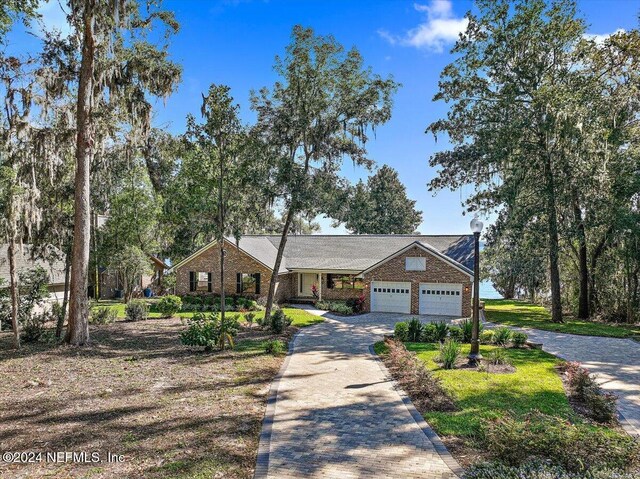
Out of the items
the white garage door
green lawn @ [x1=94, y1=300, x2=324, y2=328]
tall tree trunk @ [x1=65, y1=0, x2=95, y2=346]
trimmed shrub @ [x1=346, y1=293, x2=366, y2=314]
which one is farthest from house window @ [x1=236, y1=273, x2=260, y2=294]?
tall tree trunk @ [x1=65, y1=0, x2=95, y2=346]

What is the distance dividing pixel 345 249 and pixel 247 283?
7.58m

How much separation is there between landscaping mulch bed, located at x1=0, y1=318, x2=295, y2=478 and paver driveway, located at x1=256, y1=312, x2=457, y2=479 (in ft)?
1.43

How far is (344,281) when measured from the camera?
2848 centimetres

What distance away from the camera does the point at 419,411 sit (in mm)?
8305

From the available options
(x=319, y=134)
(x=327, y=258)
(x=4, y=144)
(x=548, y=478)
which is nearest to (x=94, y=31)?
(x=4, y=144)

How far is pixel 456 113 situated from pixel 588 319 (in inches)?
584

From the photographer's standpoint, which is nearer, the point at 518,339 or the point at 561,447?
the point at 561,447

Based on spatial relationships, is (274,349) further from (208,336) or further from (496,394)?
(496,394)

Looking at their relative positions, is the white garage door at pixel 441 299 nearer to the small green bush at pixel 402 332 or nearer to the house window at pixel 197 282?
the small green bush at pixel 402 332

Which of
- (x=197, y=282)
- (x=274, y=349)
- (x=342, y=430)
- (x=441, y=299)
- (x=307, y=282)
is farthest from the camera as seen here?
(x=307, y=282)

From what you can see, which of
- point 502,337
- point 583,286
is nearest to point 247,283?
point 502,337

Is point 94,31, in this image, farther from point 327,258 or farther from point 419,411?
point 327,258

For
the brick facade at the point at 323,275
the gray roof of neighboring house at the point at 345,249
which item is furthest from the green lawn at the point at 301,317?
the gray roof of neighboring house at the point at 345,249

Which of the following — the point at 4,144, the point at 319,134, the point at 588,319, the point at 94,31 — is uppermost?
the point at 94,31
